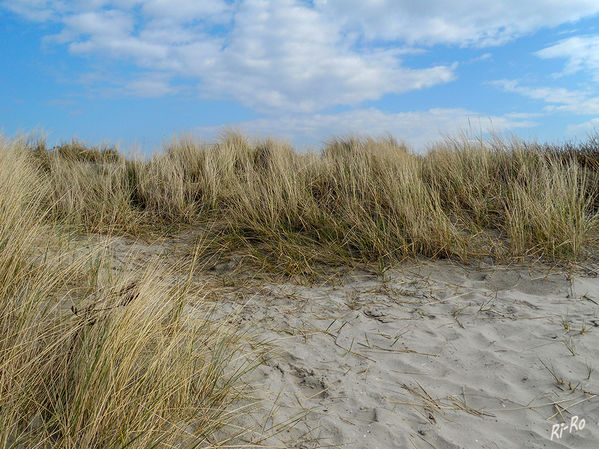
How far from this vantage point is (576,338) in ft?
9.66

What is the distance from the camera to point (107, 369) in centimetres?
183

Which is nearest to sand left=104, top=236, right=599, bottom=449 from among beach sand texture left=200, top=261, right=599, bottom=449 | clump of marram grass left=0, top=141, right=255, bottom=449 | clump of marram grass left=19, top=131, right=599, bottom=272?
beach sand texture left=200, top=261, right=599, bottom=449

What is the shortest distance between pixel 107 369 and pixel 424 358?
1.84 m

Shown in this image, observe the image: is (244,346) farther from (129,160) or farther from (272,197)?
(129,160)

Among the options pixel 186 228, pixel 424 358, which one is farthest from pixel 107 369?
pixel 186 228

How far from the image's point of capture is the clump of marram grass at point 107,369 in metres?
1.73

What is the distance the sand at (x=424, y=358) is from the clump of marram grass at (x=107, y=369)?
0.24m

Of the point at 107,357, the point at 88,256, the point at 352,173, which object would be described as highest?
the point at 352,173

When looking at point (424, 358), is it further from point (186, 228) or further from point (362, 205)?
point (186, 228)

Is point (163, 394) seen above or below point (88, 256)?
below

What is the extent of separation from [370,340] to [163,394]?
1504mm

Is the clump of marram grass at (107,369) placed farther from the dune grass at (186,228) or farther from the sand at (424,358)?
the sand at (424,358)

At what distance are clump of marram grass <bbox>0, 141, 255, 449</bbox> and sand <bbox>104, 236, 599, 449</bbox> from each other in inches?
9.5

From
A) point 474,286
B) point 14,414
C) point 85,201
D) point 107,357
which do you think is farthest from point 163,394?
point 85,201
